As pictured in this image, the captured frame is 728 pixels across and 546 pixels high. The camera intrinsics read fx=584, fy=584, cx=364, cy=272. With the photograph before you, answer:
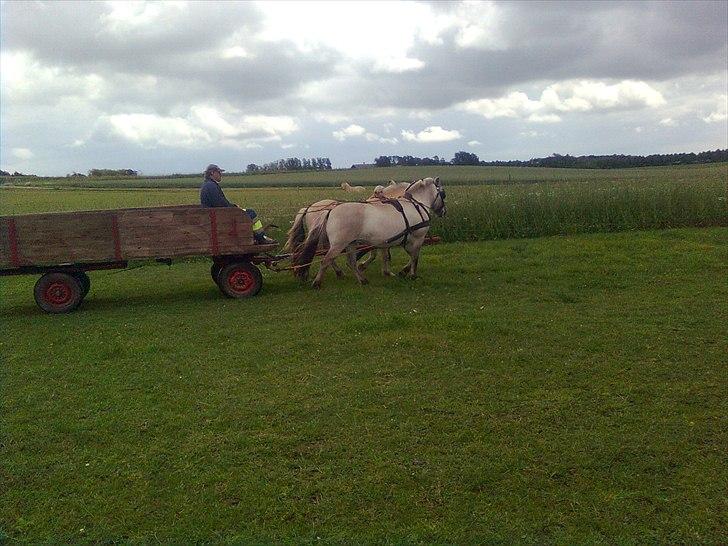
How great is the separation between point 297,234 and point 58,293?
4182 mm

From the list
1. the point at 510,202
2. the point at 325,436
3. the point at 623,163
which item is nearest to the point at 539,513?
the point at 325,436

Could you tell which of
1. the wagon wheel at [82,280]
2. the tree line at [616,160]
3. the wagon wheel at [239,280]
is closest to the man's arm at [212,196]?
the wagon wheel at [239,280]

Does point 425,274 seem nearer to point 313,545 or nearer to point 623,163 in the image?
point 313,545

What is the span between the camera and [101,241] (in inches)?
332

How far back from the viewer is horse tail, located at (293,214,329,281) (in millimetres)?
9873

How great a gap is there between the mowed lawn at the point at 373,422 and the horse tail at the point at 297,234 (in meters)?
2.48

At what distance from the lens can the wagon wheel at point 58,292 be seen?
8773 mm

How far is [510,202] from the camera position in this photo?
16.3m

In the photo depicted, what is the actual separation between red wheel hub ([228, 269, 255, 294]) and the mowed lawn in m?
0.93

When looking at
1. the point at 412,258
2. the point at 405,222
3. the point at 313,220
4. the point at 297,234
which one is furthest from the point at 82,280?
the point at 412,258

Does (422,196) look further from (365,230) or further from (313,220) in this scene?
(313,220)

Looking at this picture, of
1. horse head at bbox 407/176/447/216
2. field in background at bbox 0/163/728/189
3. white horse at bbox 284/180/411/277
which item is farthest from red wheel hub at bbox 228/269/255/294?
field in background at bbox 0/163/728/189

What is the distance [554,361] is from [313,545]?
3.50 metres

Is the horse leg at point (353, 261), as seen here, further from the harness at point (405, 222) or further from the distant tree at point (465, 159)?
the distant tree at point (465, 159)
